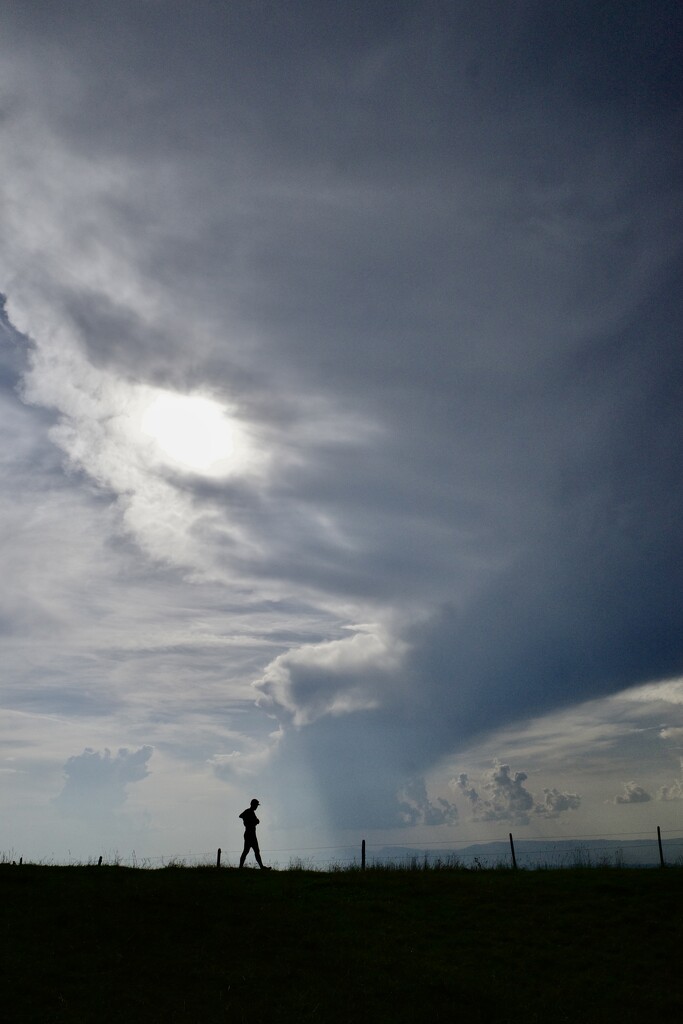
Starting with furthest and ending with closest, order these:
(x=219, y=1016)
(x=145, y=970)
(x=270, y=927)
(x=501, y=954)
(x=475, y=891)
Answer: (x=475, y=891)
(x=270, y=927)
(x=501, y=954)
(x=145, y=970)
(x=219, y=1016)

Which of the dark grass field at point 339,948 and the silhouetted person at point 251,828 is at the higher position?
the silhouetted person at point 251,828

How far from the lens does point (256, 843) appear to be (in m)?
31.1

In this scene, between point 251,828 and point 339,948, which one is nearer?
point 339,948

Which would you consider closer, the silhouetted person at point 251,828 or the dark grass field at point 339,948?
the dark grass field at point 339,948

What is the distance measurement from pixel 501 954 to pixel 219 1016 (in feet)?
25.5

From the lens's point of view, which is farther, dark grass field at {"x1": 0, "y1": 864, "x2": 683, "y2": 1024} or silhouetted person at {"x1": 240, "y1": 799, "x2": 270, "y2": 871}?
silhouetted person at {"x1": 240, "y1": 799, "x2": 270, "y2": 871}

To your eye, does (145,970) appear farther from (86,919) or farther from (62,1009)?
(86,919)

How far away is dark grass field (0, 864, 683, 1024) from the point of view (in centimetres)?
1511

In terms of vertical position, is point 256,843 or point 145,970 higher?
point 256,843

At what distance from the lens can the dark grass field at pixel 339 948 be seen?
1511 centimetres

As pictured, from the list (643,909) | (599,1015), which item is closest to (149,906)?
(599,1015)

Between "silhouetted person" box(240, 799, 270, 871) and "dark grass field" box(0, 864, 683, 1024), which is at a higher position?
"silhouetted person" box(240, 799, 270, 871)

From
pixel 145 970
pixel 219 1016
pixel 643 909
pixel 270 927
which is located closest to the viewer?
pixel 219 1016

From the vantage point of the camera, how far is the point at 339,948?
62.0 ft
